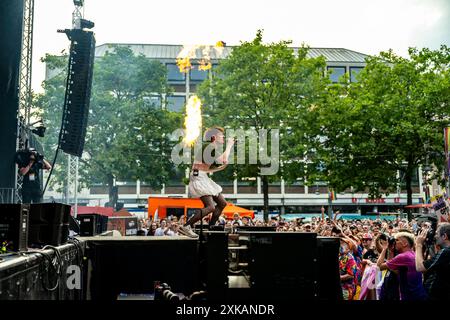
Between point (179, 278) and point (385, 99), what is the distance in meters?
26.5

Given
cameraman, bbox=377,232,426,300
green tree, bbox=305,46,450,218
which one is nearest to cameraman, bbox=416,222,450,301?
cameraman, bbox=377,232,426,300

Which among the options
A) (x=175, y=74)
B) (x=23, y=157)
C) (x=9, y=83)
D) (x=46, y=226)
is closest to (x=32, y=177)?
(x=23, y=157)

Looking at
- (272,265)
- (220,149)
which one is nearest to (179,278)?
(272,265)

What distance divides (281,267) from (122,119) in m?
31.6

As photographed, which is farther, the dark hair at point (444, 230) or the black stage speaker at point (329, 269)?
the black stage speaker at point (329, 269)

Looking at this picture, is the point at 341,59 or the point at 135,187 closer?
the point at 135,187

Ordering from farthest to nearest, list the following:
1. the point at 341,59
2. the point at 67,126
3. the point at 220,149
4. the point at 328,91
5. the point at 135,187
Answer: the point at 341,59 → the point at 135,187 → the point at 328,91 → the point at 67,126 → the point at 220,149

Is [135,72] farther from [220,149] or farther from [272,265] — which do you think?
[272,265]

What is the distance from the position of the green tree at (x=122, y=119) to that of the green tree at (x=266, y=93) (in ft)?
23.4

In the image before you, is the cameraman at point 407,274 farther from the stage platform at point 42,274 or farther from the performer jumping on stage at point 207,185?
the stage platform at point 42,274

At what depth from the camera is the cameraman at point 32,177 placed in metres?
13.1

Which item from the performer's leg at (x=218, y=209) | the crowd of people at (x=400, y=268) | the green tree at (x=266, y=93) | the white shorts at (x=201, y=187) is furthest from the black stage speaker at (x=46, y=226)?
the green tree at (x=266, y=93)

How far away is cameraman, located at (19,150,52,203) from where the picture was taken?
43.1 feet

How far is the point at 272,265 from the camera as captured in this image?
5539mm
